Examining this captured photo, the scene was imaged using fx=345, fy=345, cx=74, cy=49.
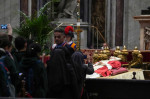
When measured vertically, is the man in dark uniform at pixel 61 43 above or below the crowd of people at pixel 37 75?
above

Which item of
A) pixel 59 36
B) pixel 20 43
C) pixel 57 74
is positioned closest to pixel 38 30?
pixel 20 43

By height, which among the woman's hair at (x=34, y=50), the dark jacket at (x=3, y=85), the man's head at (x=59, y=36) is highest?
the man's head at (x=59, y=36)

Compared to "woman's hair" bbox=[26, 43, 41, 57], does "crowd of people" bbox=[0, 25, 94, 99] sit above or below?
below

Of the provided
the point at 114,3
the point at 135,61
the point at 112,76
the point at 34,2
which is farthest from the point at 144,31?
the point at 34,2

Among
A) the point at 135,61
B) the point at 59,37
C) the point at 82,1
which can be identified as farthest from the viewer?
the point at 82,1

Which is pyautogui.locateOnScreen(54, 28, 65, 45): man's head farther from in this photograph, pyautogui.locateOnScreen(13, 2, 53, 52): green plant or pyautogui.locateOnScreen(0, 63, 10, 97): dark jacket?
pyautogui.locateOnScreen(13, 2, 53, 52): green plant

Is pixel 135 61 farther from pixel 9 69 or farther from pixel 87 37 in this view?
pixel 87 37

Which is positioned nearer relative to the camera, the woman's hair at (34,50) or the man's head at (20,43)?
the woman's hair at (34,50)

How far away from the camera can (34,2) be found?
1880cm

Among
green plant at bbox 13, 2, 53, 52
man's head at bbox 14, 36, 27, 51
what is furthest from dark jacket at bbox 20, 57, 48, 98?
green plant at bbox 13, 2, 53, 52

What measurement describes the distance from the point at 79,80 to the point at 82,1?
15607 mm

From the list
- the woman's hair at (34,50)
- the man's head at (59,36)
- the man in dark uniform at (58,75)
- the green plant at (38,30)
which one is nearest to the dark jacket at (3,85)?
the woman's hair at (34,50)

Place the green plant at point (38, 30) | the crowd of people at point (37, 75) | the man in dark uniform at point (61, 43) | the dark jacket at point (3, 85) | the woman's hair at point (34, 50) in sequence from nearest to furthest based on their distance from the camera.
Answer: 1. the dark jacket at point (3, 85)
2. the crowd of people at point (37, 75)
3. the woman's hair at point (34, 50)
4. the man in dark uniform at point (61, 43)
5. the green plant at point (38, 30)

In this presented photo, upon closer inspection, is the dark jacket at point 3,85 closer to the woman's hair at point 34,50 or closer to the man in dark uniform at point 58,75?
the woman's hair at point 34,50
